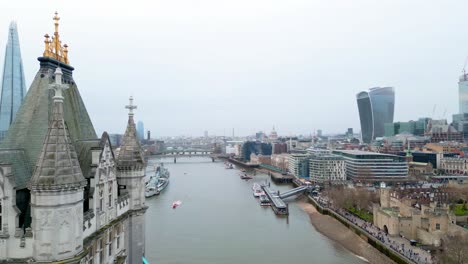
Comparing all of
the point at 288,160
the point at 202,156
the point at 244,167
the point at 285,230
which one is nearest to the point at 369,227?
the point at 285,230

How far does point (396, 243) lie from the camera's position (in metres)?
27.7

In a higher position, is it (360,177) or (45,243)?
(45,243)

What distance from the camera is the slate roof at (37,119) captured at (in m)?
7.81

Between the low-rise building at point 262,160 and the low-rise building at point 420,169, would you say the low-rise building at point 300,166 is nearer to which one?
the low-rise building at point 420,169

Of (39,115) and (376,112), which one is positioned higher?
(376,112)

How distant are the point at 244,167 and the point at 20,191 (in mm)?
115101

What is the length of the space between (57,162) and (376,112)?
17209cm

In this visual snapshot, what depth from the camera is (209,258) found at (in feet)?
85.4

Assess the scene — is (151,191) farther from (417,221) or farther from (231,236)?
(417,221)

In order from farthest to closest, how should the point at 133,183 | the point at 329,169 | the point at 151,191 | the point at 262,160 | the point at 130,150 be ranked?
1. the point at 262,160
2. the point at 329,169
3. the point at 151,191
4. the point at 130,150
5. the point at 133,183

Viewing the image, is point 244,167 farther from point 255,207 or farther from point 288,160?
point 255,207

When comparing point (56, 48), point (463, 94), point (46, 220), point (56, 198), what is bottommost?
point (46, 220)

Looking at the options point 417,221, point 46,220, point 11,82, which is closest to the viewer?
point 46,220

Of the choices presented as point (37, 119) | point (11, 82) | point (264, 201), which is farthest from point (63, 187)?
point (11, 82)
